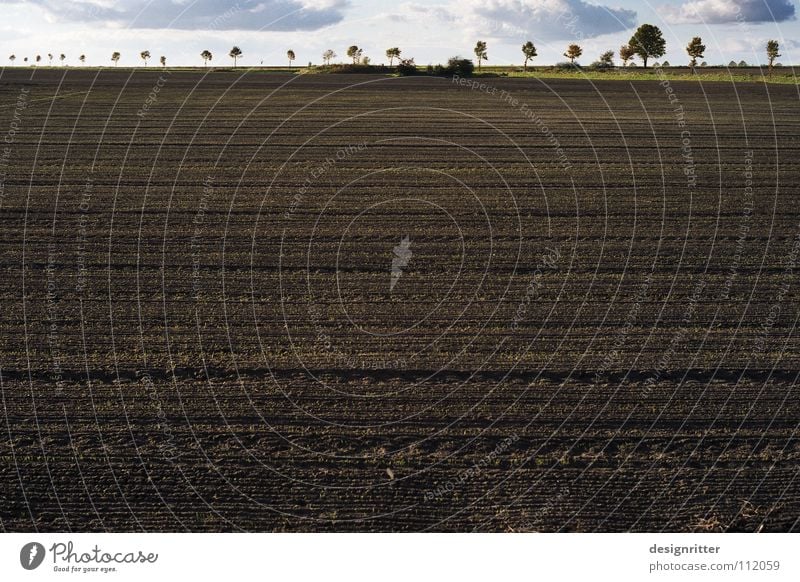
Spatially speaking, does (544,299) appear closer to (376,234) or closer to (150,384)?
(376,234)

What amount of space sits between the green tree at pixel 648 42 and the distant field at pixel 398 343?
34.8 meters

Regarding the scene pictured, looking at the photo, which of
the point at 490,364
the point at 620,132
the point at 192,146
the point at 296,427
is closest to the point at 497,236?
the point at 490,364

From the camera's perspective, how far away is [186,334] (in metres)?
12.0

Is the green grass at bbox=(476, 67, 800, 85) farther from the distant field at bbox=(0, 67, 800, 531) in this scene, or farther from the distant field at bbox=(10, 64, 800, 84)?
the distant field at bbox=(0, 67, 800, 531)

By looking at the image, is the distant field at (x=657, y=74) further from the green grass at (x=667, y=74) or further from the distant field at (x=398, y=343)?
the distant field at (x=398, y=343)

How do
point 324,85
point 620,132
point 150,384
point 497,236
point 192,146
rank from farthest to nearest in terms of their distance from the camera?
point 324,85
point 620,132
point 192,146
point 497,236
point 150,384

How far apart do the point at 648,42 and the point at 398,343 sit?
2056 inches

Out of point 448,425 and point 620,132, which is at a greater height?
point 620,132

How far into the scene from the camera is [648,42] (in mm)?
57375

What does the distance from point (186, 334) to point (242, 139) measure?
16911 mm

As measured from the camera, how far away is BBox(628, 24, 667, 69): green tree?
2229 inches

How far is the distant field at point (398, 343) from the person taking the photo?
336 inches

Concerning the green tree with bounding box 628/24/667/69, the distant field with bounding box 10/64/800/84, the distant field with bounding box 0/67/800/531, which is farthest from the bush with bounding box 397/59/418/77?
the distant field with bounding box 0/67/800/531

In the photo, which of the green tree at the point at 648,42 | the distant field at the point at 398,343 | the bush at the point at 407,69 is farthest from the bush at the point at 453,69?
the distant field at the point at 398,343
